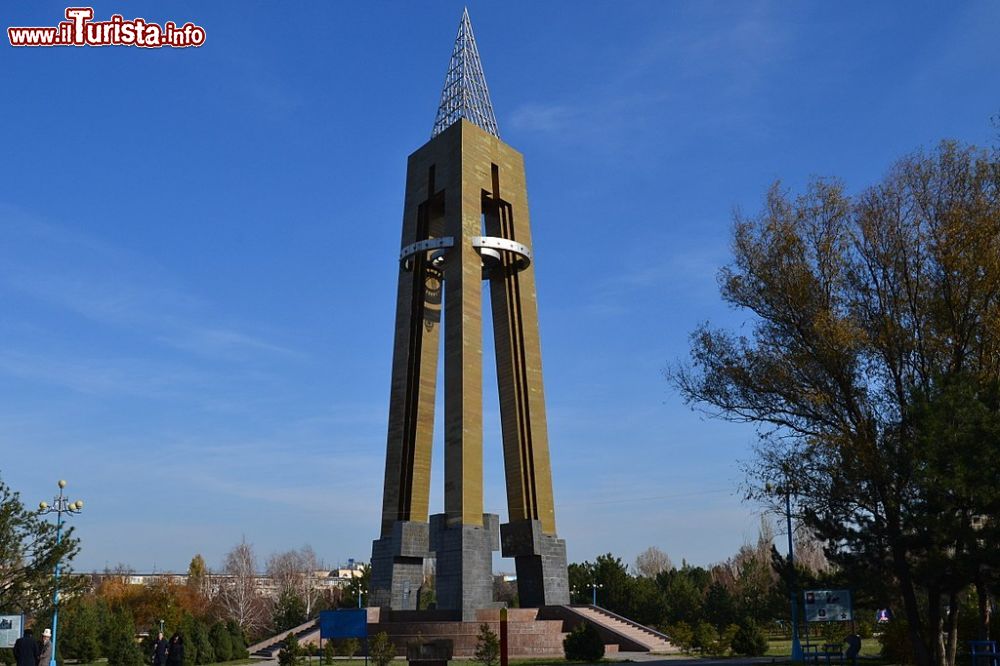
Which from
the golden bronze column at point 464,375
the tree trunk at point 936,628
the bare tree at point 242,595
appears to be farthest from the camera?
the bare tree at point 242,595

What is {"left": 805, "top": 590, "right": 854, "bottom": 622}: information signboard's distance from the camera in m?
21.5

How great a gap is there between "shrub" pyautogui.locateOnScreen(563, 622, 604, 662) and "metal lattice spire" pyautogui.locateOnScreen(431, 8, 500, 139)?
25044mm

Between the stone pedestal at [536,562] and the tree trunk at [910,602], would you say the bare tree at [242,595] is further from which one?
the tree trunk at [910,602]

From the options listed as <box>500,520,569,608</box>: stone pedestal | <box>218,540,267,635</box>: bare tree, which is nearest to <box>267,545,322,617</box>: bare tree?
<box>218,540,267,635</box>: bare tree

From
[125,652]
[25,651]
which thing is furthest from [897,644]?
[125,652]

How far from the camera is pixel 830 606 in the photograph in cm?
2158

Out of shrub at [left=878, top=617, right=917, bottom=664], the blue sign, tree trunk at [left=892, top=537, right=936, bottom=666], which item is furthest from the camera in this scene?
shrub at [left=878, top=617, right=917, bottom=664]

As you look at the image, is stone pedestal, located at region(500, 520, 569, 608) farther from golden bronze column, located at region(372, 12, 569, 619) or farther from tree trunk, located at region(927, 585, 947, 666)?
tree trunk, located at region(927, 585, 947, 666)

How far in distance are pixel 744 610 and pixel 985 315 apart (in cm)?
3305

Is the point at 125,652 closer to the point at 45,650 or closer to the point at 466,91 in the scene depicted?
the point at 45,650

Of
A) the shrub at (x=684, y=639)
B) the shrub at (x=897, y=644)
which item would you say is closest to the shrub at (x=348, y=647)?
the shrub at (x=684, y=639)

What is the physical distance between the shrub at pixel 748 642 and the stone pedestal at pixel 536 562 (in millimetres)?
8046

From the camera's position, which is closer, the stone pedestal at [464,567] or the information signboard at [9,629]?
the information signboard at [9,629]

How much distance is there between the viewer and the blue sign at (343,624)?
77.4ft
